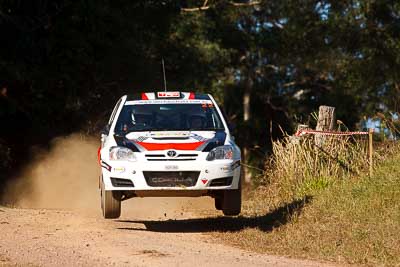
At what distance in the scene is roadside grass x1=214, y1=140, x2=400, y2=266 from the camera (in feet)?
34.8

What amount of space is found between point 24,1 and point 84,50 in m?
2.02

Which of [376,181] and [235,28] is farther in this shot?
[235,28]

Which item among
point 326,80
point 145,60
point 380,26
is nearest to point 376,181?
point 145,60

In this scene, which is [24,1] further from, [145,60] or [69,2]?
[145,60]

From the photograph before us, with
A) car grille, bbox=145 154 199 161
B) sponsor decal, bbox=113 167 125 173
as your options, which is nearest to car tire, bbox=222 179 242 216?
car grille, bbox=145 154 199 161

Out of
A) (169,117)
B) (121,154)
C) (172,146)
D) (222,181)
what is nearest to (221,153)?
(222,181)

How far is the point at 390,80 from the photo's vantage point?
121ft

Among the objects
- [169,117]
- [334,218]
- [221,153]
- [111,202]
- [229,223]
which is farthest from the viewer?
[229,223]

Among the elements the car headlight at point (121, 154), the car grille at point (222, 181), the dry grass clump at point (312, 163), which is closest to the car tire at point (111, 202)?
the car headlight at point (121, 154)

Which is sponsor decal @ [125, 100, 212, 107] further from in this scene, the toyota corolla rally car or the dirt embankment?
the dirt embankment

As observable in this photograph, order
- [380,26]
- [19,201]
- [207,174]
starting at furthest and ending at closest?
[380,26]
[19,201]
[207,174]

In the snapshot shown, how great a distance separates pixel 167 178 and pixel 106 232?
106 cm

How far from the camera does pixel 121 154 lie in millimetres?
12078

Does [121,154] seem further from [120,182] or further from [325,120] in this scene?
[325,120]
